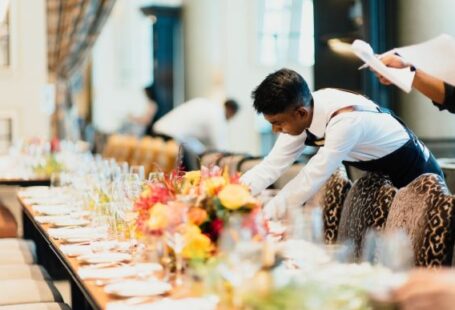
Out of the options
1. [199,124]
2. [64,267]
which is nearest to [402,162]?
[64,267]

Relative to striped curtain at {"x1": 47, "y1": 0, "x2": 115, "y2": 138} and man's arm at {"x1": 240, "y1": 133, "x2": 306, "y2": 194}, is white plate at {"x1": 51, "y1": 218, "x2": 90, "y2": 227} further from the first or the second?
striped curtain at {"x1": 47, "y1": 0, "x2": 115, "y2": 138}

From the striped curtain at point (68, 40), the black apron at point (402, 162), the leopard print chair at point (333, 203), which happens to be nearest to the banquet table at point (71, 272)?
the leopard print chair at point (333, 203)

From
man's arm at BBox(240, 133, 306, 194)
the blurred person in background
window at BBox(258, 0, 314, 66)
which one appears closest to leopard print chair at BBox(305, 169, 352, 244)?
man's arm at BBox(240, 133, 306, 194)

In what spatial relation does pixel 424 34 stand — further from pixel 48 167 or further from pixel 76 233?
pixel 76 233

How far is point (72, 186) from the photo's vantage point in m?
5.26

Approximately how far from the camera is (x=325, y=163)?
353 centimetres

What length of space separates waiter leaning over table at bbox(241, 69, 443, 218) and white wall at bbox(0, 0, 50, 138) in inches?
194

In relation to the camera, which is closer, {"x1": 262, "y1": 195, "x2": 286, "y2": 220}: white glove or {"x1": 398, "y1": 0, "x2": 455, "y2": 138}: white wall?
{"x1": 262, "y1": 195, "x2": 286, "y2": 220}: white glove

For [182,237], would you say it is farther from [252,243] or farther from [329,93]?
[329,93]

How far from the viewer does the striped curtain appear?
12.0 m

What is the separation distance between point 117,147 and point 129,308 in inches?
335

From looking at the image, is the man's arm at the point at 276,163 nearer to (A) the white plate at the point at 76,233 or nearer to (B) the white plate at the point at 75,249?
(A) the white plate at the point at 76,233

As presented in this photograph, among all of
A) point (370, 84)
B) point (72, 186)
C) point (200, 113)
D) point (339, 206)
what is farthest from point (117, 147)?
point (339, 206)

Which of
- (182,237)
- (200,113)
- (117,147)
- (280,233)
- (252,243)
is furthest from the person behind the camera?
(117,147)
